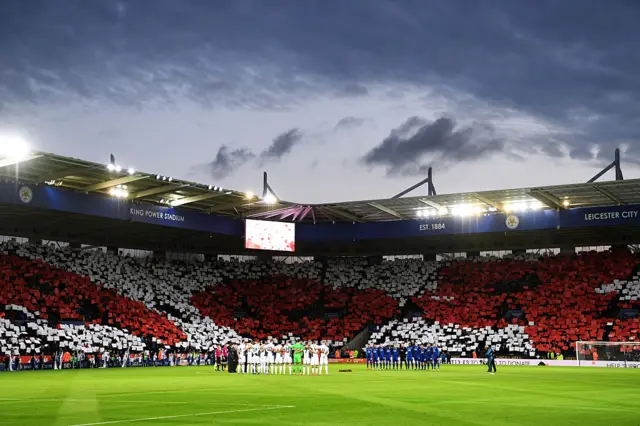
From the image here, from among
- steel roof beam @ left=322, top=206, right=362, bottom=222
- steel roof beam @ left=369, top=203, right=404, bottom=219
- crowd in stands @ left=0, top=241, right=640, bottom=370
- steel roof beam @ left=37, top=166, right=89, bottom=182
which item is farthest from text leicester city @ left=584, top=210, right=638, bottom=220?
steel roof beam @ left=37, top=166, right=89, bottom=182

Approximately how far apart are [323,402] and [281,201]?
38.1m

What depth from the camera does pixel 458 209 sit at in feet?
202

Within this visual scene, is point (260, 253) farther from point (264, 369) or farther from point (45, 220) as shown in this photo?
point (264, 369)

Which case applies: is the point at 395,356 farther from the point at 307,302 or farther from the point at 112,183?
the point at 307,302

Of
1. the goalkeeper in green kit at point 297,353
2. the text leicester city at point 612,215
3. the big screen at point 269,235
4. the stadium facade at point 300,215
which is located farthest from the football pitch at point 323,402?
the big screen at point 269,235

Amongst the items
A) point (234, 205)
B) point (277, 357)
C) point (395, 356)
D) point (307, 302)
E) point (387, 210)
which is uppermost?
point (234, 205)

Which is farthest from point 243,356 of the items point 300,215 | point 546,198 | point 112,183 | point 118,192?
point 546,198

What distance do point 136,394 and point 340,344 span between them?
4153cm

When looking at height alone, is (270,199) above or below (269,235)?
above

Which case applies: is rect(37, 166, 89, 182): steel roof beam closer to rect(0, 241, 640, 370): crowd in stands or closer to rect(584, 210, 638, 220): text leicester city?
rect(0, 241, 640, 370): crowd in stands

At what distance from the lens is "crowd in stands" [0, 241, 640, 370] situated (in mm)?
55344

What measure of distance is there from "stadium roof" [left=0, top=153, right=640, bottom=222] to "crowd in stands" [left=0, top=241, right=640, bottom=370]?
25.4ft

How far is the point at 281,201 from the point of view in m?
60.7

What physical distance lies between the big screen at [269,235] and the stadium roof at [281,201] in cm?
137
